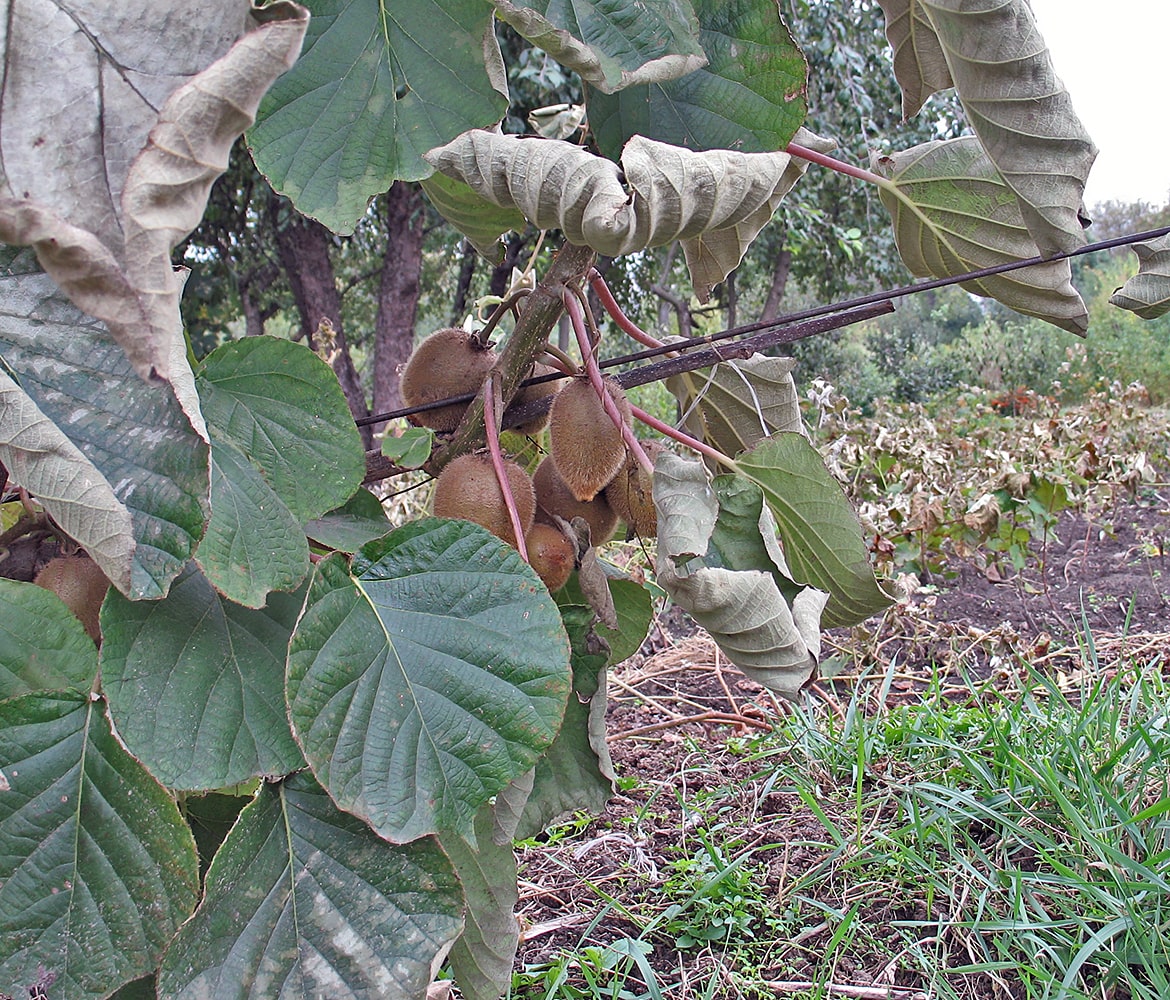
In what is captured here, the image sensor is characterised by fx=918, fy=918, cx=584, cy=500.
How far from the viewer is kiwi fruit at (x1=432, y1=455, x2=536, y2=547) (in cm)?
69

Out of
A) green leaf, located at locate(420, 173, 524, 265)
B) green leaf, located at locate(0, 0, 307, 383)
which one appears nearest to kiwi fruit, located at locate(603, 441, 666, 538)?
green leaf, located at locate(420, 173, 524, 265)

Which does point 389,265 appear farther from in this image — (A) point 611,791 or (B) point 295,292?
(A) point 611,791

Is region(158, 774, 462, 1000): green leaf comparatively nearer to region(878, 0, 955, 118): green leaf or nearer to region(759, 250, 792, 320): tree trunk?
region(878, 0, 955, 118): green leaf

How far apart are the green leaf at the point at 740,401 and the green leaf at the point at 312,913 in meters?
0.53

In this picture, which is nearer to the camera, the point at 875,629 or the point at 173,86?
the point at 173,86

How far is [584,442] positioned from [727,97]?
0.27m

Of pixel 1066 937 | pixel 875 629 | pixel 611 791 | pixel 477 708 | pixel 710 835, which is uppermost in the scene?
pixel 477 708

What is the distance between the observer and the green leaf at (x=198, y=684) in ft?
1.69

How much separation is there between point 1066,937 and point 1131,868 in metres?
0.13

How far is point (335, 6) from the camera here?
57cm

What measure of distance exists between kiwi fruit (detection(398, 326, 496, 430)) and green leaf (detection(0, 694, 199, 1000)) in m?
0.38

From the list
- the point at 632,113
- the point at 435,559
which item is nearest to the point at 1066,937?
the point at 435,559

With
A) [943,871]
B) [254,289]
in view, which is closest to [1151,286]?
[943,871]

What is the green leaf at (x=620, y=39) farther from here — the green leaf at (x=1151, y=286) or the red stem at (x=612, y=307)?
the green leaf at (x=1151, y=286)
